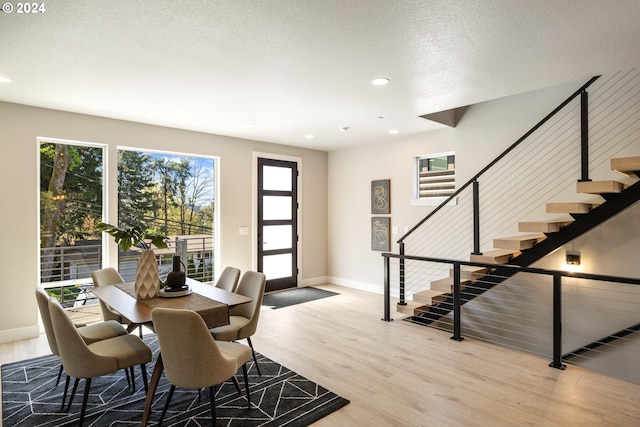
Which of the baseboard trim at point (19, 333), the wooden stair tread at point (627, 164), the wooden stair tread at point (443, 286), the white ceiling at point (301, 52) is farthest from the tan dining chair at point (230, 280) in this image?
the wooden stair tread at point (627, 164)

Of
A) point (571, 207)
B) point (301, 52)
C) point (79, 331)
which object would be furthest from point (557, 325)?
point (79, 331)

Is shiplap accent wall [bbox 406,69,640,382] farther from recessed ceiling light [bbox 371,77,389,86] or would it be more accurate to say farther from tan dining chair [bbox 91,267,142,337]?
tan dining chair [bbox 91,267,142,337]

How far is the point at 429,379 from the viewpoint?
312cm

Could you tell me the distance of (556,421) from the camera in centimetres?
247

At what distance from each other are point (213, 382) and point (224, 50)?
2.31 m

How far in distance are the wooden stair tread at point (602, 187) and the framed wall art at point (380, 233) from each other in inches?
123

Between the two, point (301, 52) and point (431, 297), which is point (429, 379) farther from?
point (301, 52)

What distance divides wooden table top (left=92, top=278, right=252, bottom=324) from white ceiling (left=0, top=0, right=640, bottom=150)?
1882mm

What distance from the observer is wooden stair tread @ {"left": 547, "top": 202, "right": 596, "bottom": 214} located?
353 centimetres

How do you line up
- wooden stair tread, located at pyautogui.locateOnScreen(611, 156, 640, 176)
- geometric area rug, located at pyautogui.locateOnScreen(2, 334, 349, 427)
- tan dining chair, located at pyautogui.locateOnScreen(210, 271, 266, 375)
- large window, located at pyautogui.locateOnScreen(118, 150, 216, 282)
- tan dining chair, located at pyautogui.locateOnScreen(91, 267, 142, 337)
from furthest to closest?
large window, located at pyautogui.locateOnScreen(118, 150, 216, 282), tan dining chair, located at pyautogui.locateOnScreen(91, 267, 142, 337), wooden stair tread, located at pyautogui.locateOnScreen(611, 156, 640, 176), tan dining chair, located at pyautogui.locateOnScreen(210, 271, 266, 375), geometric area rug, located at pyautogui.locateOnScreen(2, 334, 349, 427)

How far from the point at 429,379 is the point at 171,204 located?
411cm

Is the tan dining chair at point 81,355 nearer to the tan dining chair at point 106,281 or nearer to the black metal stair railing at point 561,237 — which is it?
the tan dining chair at point 106,281

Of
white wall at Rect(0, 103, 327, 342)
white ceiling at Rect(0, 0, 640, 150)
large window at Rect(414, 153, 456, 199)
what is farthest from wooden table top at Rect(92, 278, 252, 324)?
large window at Rect(414, 153, 456, 199)

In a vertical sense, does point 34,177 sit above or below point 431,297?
above
